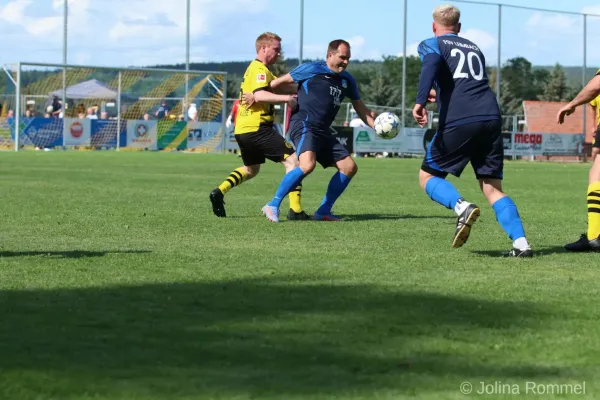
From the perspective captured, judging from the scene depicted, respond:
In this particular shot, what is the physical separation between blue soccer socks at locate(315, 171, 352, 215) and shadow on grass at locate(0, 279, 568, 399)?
534 cm

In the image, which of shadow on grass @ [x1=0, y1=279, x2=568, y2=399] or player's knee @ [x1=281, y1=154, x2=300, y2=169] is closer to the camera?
shadow on grass @ [x1=0, y1=279, x2=568, y2=399]

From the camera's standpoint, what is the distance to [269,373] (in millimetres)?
3906

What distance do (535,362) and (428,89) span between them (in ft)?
12.7

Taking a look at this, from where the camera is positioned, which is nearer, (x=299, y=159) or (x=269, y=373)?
(x=269, y=373)

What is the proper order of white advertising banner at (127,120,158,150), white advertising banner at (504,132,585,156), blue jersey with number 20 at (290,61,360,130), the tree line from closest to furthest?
1. blue jersey with number 20 at (290,61,360,130)
2. white advertising banner at (127,120,158,150)
3. white advertising banner at (504,132,585,156)
4. the tree line

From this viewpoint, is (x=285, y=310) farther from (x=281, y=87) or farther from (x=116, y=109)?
(x=116, y=109)

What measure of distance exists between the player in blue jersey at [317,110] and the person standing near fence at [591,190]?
125 inches

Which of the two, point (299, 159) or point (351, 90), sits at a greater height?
point (351, 90)

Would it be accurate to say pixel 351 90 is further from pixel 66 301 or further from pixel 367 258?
pixel 66 301

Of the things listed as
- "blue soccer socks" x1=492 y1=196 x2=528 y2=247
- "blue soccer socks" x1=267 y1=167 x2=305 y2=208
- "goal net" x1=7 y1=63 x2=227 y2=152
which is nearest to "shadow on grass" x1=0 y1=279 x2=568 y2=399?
"blue soccer socks" x1=492 y1=196 x2=528 y2=247

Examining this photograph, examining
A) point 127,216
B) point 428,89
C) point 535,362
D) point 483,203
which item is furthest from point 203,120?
point 535,362

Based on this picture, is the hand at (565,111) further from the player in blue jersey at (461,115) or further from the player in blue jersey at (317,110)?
the player in blue jersey at (317,110)

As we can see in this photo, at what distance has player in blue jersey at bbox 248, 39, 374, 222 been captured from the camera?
36.8ft

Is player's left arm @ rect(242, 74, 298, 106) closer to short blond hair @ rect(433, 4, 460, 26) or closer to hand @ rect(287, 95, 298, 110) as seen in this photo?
hand @ rect(287, 95, 298, 110)
